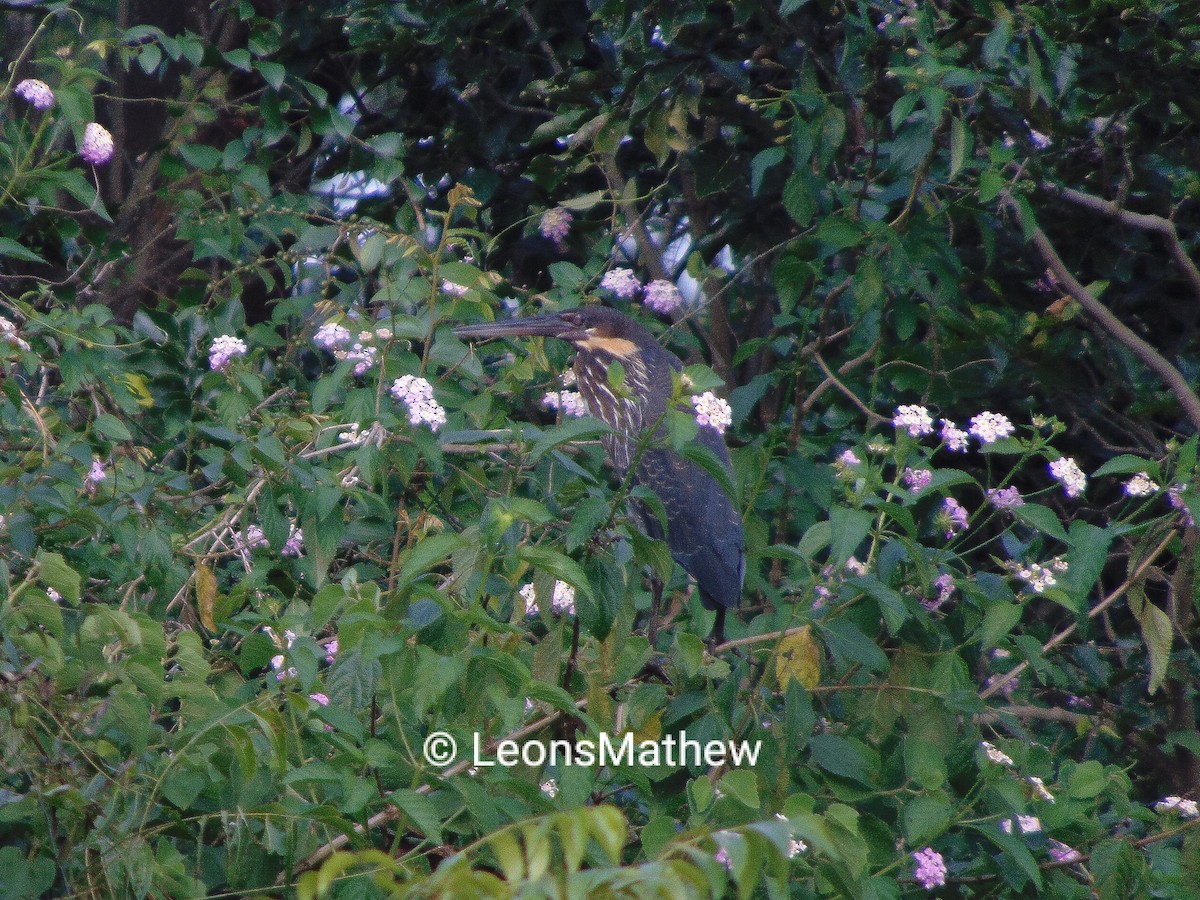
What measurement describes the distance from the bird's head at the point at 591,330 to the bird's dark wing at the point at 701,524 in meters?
0.30

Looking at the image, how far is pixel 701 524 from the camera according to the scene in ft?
11.1

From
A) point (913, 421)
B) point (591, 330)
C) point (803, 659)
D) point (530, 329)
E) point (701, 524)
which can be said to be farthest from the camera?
point (591, 330)

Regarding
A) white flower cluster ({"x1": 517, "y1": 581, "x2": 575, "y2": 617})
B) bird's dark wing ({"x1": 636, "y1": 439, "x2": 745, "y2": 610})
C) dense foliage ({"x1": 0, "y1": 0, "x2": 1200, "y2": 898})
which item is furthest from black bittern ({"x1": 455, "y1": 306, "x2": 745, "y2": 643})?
white flower cluster ({"x1": 517, "y1": 581, "x2": 575, "y2": 617})

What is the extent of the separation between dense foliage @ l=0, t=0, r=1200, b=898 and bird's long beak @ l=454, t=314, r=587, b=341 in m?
0.06

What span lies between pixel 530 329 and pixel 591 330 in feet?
1.05

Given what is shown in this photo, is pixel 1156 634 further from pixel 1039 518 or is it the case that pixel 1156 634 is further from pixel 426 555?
pixel 426 555

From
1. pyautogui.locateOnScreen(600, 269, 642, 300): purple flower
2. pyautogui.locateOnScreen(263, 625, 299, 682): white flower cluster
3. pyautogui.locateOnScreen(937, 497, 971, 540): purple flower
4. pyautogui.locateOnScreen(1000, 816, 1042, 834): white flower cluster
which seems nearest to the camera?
pyautogui.locateOnScreen(263, 625, 299, 682): white flower cluster

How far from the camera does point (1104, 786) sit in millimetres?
2178

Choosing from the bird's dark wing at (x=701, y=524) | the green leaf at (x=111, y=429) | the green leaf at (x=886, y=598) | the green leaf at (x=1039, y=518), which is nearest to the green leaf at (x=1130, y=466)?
the green leaf at (x=1039, y=518)

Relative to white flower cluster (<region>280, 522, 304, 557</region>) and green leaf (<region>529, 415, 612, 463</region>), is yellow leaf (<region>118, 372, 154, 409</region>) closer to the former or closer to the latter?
white flower cluster (<region>280, 522, 304, 557</region>)

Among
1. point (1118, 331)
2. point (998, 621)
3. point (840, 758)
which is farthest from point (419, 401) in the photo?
point (1118, 331)

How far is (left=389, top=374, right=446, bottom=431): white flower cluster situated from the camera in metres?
2.13

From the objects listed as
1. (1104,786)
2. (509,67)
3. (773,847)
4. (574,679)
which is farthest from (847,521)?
(509,67)

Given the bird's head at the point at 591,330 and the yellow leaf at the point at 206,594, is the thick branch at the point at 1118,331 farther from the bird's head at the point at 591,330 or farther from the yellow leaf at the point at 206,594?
the yellow leaf at the point at 206,594
